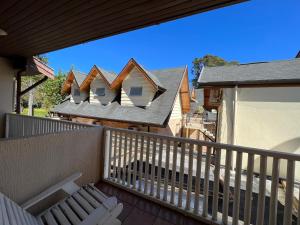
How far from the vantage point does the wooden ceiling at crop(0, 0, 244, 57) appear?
6.87 feet

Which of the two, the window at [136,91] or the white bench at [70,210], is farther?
the window at [136,91]

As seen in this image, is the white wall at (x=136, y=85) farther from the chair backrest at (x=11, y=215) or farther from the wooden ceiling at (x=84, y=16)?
the chair backrest at (x=11, y=215)

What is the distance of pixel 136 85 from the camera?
31.9 feet

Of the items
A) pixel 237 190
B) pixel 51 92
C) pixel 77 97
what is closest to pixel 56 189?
pixel 237 190

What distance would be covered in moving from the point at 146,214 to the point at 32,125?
3746 millimetres

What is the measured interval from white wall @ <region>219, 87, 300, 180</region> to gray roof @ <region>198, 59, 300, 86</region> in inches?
14.7

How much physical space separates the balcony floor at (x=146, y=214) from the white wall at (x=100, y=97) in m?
8.46

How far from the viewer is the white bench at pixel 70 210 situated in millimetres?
1553

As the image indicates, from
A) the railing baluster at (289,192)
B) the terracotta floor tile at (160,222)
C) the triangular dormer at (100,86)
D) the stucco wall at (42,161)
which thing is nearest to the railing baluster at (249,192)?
the railing baluster at (289,192)

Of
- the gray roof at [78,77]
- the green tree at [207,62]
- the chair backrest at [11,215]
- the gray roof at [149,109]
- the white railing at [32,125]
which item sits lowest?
the chair backrest at [11,215]

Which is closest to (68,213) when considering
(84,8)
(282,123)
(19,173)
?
(19,173)

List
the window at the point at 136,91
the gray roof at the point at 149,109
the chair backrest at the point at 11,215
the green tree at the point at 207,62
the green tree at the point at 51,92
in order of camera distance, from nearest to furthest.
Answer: the chair backrest at the point at 11,215 → the gray roof at the point at 149,109 → the window at the point at 136,91 → the green tree at the point at 51,92 → the green tree at the point at 207,62

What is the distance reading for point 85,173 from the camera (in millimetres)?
2881

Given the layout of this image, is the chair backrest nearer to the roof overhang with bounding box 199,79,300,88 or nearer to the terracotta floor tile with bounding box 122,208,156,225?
the terracotta floor tile with bounding box 122,208,156,225
